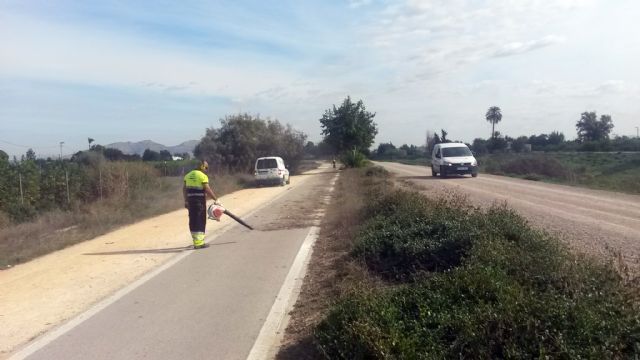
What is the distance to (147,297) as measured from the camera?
7992 mm

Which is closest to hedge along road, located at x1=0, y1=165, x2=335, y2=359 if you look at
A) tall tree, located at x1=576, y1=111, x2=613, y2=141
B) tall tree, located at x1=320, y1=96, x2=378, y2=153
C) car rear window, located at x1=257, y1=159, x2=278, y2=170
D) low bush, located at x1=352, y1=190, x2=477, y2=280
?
low bush, located at x1=352, y1=190, x2=477, y2=280

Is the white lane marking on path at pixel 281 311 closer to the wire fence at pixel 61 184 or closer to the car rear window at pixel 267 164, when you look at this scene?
the wire fence at pixel 61 184

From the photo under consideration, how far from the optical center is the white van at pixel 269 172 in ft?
117

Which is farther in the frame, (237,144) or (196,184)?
(237,144)

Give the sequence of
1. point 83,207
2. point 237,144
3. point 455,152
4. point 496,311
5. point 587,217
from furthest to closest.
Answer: point 237,144, point 455,152, point 83,207, point 587,217, point 496,311

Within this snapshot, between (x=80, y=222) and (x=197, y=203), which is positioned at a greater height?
(x=197, y=203)

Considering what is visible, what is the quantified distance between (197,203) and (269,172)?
77.2 feet

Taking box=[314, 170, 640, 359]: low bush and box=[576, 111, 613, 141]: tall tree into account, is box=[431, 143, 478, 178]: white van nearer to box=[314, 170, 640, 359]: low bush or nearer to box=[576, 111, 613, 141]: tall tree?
box=[314, 170, 640, 359]: low bush

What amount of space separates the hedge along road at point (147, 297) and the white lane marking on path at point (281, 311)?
10cm

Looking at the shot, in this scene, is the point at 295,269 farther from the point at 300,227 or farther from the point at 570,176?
the point at 570,176

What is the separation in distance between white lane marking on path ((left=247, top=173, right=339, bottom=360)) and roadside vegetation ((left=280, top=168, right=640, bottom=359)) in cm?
28

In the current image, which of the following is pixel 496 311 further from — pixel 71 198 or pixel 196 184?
pixel 71 198

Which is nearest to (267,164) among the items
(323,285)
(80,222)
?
(80,222)

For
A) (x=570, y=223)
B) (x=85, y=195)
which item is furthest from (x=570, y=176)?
(x=85, y=195)
